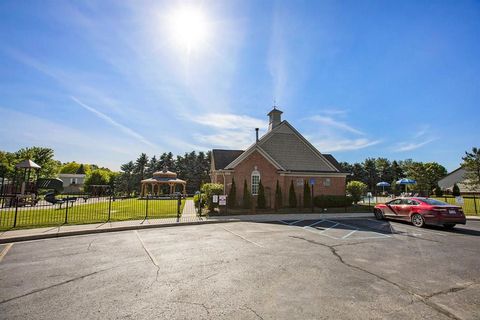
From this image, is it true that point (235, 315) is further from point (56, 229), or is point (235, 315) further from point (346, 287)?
point (56, 229)

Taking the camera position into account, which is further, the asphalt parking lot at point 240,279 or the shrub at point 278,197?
the shrub at point 278,197

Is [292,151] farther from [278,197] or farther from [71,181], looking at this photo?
[71,181]

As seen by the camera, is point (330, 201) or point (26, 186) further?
point (26, 186)

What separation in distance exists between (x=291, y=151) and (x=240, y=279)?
21125 millimetres

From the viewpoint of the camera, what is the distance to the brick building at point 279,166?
21.5 m

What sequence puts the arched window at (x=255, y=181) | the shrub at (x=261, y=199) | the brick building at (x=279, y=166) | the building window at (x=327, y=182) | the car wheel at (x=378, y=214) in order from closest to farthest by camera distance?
1. the car wheel at (x=378, y=214)
2. the shrub at (x=261, y=199)
3. the brick building at (x=279, y=166)
4. the arched window at (x=255, y=181)
5. the building window at (x=327, y=182)

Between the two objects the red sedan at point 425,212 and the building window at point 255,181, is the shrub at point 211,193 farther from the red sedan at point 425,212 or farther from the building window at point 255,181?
the red sedan at point 425,212

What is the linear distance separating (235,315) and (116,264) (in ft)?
13.8

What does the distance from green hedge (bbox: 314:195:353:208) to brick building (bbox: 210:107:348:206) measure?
1.43 m

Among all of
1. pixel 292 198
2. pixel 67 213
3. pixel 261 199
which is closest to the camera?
pixel 67 213

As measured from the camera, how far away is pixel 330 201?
22.6m

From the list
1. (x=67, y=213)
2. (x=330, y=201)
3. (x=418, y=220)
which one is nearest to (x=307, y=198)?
(x=330, y=201)

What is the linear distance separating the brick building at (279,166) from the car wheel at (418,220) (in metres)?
9.74

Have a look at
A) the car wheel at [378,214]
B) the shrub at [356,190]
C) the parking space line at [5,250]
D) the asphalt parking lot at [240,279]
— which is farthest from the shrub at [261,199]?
the parking space line at [5,250]
